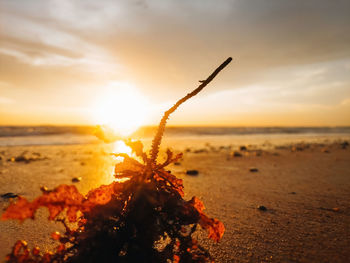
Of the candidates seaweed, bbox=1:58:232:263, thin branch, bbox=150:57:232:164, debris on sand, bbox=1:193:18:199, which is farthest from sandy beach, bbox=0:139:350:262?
thin branch, bbox=150:57:232:164

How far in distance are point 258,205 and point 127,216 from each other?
3.28m

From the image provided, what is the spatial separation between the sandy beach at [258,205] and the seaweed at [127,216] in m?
1.14

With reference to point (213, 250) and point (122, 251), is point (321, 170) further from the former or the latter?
point (122, 251)

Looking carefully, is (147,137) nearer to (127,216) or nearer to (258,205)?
(258,205)

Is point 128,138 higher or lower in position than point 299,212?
higher

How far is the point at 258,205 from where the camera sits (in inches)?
174

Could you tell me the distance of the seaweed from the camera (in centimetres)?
164

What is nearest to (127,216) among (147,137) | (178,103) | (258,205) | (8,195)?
(178,103)

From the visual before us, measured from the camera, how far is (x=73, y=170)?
25.2 feet

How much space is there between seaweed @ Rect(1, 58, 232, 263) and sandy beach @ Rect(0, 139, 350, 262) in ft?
3.75

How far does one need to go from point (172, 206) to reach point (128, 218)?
34 cm

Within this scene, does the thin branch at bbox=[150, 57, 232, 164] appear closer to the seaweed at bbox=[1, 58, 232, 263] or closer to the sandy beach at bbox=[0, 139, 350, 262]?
the seaweed at bbox=[1, 58, 232, 263]

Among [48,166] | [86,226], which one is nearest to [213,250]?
[86,226]

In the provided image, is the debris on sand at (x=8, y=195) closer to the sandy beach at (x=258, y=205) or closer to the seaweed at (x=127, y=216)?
the sandy beach at (x=258, y=205)
